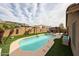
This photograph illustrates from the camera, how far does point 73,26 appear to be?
13.8 ft

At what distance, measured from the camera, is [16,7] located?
423cm

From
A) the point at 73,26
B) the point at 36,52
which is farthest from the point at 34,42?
the point at 73,26

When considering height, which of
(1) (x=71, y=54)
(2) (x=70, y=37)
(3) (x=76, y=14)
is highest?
(3) (x=76, y=14)

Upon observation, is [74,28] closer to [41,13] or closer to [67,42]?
[67,42]

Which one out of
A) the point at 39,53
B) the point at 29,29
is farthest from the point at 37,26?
the point at 39,53

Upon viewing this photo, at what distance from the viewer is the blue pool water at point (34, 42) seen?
4.24 m

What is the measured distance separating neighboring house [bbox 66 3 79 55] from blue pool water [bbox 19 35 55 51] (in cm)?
34

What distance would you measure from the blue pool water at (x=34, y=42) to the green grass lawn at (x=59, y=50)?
0.15 m

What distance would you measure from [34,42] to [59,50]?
1.53 feet

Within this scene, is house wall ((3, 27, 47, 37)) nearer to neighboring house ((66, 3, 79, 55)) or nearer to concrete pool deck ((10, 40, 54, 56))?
concrete pool deck ((10, 40, 54, 56))

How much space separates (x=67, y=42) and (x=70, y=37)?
0.11m

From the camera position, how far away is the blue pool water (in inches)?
167

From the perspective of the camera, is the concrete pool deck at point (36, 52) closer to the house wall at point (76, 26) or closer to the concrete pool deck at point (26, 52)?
the concrete pool deck at point (26, 52)

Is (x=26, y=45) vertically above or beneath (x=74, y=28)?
beneath
